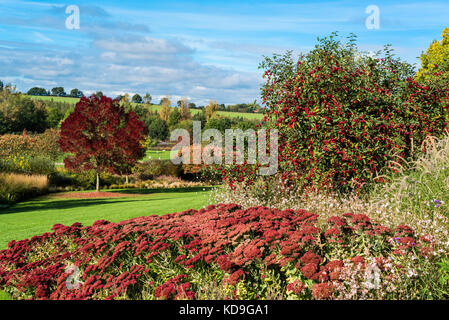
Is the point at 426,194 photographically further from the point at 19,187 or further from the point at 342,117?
the point at 19,187

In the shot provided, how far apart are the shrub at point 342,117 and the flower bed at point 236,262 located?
267 centimetres

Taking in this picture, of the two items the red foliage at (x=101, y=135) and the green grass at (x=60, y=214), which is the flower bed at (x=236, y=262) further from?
the red foliage at (x=101, y=135)

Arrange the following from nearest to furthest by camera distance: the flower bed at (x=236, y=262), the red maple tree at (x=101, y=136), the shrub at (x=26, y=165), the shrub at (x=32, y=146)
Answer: the flower bed at (x=236, y=262) → the red maple tree at (x=101, y=136) → the shrub at (x=26, y=165) → the shrub at (x=32, y=146)

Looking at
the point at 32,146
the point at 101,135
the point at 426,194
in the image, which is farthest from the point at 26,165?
the point at 426,194

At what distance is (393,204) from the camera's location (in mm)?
5828

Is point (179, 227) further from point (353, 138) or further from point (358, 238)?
point (353, 138)

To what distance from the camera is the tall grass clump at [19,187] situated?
552 inches

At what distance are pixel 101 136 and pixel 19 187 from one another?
3.96 meters

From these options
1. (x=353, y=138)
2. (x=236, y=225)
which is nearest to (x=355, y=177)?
(x=353, y=138)

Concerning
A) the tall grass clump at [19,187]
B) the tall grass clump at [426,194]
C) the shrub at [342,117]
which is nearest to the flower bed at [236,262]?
the tall grass clump at [426,194]

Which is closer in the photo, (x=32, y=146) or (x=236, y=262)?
(x=236, y=262)

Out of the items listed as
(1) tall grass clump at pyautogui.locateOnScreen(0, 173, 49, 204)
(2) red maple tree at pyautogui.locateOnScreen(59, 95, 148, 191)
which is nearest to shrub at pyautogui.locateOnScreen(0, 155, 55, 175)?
(1) tall grass clump at pyautogui.locateOnScreen(0, 173, 49, 204)

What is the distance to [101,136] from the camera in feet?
56.5

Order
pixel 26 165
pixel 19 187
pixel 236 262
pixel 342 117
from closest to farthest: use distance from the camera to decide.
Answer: pixel 236 262 < pixel 342 117 < pixel 19 187 < pixel 26 165
